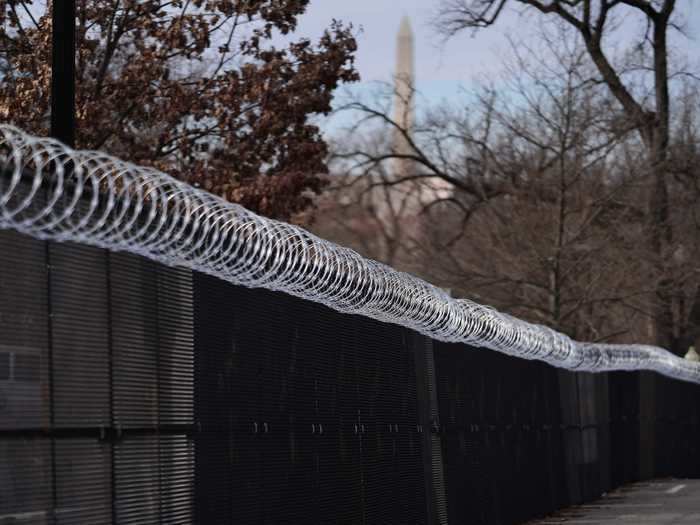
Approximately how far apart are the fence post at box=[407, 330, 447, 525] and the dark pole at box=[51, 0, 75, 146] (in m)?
→ 3.49

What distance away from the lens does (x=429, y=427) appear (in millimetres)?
12992

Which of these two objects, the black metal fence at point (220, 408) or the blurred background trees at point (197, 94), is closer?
the black metal fence at point (220, 408)

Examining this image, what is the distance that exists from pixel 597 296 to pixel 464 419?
20.3 meters

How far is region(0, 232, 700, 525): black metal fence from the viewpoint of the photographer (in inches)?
269

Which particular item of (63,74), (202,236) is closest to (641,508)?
(63,74)

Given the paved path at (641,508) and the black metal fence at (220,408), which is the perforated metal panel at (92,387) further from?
the paved path at (641,508)

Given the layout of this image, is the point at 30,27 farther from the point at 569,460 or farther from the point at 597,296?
the point at 597,296

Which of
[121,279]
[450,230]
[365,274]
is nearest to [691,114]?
[450,230]

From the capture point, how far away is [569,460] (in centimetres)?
1977

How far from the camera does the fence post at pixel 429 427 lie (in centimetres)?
1281

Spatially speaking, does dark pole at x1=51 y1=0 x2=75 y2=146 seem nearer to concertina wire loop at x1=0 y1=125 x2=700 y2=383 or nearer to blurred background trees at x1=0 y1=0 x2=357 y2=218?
concertina wire loop at x1=0 y1=125 x2=700 y2=383

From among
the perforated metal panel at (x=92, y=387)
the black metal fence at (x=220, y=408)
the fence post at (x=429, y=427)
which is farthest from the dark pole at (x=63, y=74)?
the fence post at (x=429, y=427)

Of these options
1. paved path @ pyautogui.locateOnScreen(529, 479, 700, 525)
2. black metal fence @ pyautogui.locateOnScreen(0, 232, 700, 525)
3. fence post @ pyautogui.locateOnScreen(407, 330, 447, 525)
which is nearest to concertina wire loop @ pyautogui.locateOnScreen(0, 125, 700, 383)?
fence post @ pyautogui.locateOnScreen(407, 330, 447, 525)

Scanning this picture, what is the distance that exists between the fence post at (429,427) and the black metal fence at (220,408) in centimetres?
2
